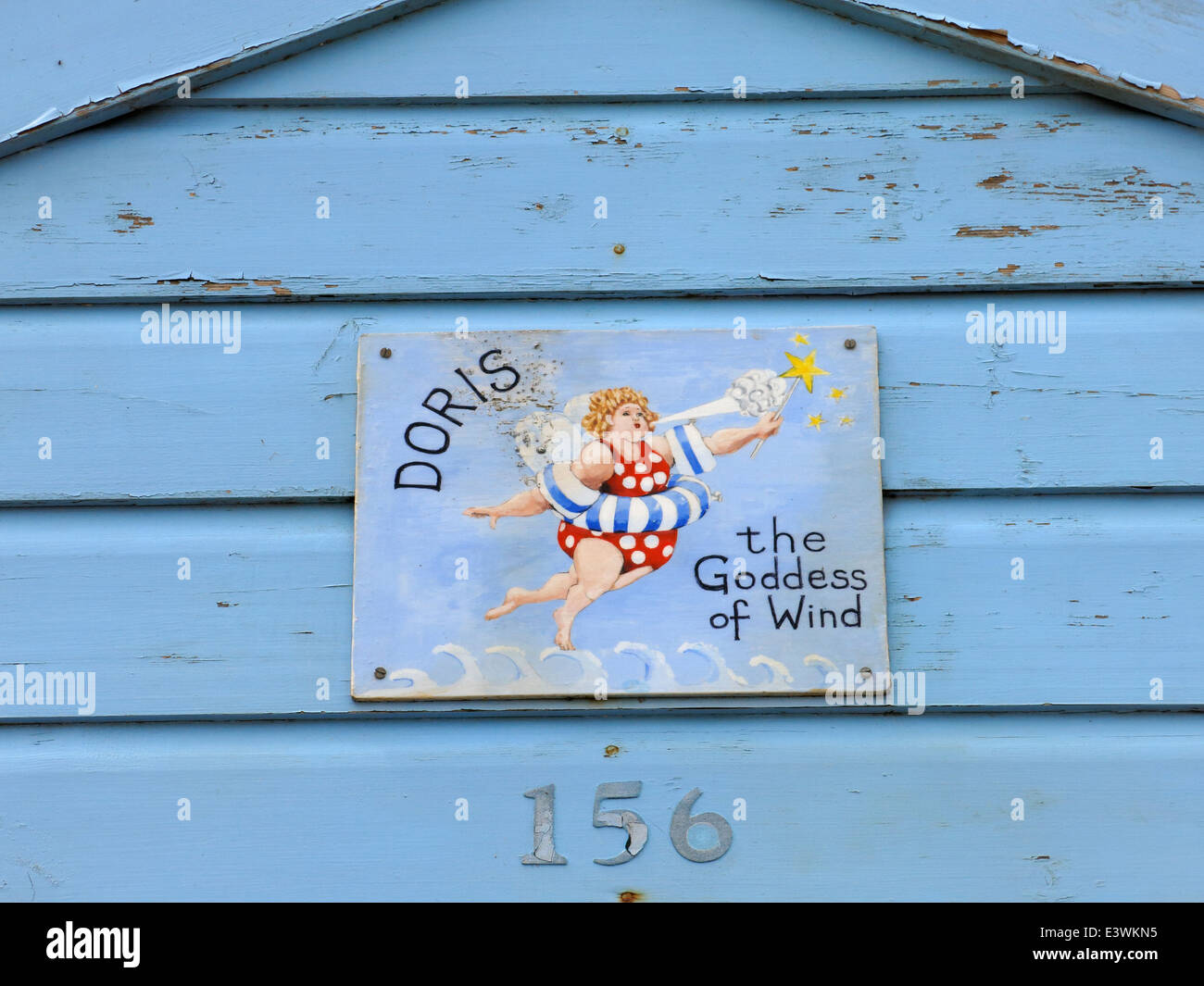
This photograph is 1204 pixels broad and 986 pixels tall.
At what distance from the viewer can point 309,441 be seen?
1137 mm

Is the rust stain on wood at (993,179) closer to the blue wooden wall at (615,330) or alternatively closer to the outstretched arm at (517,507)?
the blue wooden wall at (615,330)

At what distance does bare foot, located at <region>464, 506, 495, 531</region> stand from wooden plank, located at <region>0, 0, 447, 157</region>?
2.09ft

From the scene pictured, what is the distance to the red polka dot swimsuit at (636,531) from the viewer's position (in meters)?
1.11

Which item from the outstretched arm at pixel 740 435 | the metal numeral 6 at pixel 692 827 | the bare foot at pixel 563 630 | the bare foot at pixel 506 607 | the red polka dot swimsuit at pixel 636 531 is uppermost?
the outstretched arm at pixel 740 435

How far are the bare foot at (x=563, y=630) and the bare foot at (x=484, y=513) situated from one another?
0.14 metres

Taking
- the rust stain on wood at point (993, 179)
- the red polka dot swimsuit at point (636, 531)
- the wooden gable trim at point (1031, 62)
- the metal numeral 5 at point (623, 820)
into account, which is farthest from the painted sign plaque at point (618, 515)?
the wooden gable trim at point (1031, 62)

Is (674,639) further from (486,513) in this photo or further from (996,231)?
(996,231)

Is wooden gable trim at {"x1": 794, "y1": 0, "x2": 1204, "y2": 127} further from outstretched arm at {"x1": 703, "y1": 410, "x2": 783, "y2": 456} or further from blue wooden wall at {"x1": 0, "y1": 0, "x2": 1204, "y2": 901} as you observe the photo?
outstretched arm at {"x1": 703, "y1": 410, "x2": 783, "y2": 456}

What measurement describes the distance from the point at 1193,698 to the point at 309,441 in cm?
112

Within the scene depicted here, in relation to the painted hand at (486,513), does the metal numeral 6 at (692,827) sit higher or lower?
lower

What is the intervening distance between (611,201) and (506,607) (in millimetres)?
532

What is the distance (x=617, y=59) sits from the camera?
117 cm
